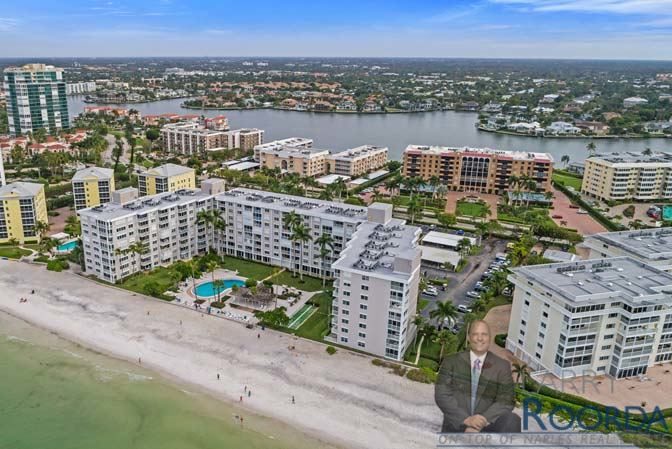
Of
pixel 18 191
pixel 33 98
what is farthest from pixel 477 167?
pixel 33 98

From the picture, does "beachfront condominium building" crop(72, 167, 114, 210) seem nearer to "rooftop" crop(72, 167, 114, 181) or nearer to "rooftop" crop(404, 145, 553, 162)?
A: "rooftop" crop(72, 167, 114, 181)

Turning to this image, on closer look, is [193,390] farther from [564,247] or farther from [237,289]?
[564,247]

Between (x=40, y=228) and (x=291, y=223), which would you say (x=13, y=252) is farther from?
(x=291, y=223)

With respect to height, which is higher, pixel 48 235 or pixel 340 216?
pixel 340 216

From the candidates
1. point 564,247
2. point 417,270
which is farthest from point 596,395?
point 564,247

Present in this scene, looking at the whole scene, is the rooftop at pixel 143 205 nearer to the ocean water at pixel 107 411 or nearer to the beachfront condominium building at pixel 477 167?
the ocean water at pixel 107 411
